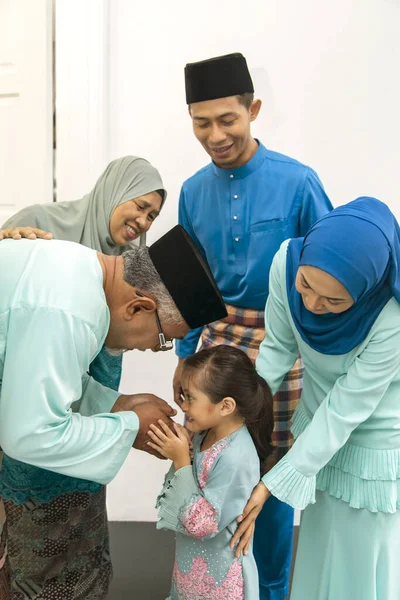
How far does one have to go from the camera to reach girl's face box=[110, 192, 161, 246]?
6.61 feet

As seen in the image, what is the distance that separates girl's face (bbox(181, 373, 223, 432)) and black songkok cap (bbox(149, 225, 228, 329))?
0.72 feet

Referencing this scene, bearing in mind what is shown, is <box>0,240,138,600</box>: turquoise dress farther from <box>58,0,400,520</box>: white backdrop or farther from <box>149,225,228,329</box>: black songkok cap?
<box>58,0,400,520</box>: white backdrop

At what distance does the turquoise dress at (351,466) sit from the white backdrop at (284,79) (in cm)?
120

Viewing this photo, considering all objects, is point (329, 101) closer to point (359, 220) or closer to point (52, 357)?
point (359, 220)

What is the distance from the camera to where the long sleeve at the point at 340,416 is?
1422 mm

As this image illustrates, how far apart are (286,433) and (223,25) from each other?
1767 millimetres

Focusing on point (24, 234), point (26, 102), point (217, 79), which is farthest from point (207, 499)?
point (26, 102)

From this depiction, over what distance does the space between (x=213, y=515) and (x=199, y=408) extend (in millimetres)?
275

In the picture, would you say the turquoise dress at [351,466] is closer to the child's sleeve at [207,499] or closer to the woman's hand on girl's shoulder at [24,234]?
the child's sleeve at [207,499]

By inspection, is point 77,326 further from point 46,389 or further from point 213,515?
point 213,515

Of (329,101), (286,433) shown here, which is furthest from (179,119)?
(286,433)

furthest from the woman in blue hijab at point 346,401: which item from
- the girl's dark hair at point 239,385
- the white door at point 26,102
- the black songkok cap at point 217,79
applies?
the white door at point 26,102

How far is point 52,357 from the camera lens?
1.24 m

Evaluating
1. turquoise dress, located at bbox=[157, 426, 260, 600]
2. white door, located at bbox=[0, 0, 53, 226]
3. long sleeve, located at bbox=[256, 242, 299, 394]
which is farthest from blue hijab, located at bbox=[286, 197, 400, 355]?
white door, located at bbox=[0, 0, 53, 226]
